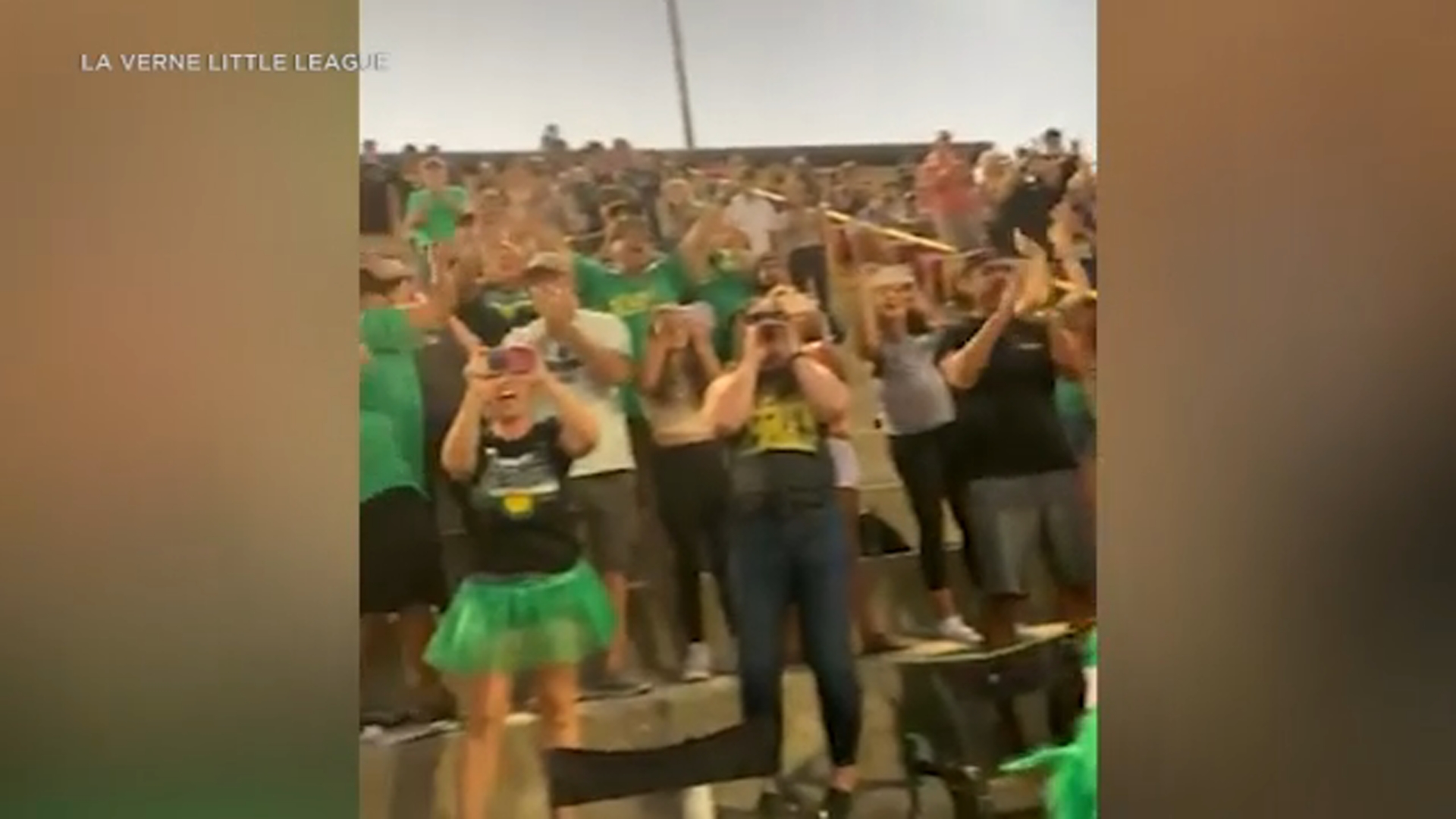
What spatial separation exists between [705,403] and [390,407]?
0.55 ft

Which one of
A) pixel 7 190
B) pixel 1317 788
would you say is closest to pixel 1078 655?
pixel 1317 788

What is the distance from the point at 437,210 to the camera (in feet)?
2.76

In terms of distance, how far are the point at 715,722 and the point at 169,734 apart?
0.94 feet

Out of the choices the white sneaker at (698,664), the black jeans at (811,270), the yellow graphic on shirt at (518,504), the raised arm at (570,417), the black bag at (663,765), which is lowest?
the black bag at (663,765)

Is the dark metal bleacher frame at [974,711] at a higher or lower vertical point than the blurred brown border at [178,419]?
lower

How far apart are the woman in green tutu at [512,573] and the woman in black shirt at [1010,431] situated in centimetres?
21

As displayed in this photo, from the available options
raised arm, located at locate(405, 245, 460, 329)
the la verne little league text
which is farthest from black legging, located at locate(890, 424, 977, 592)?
the la verne little league text

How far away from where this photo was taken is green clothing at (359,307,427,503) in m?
0.84

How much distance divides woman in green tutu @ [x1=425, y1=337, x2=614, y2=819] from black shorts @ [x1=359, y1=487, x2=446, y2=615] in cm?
Answer: 2

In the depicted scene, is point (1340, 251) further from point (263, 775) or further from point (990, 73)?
point (263, 775)

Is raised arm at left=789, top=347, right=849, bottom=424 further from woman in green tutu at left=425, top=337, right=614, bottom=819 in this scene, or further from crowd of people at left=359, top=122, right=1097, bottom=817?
woman in green tutu at left=425, top=337, right=614, bottom=819

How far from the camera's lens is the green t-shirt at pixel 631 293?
850 mm

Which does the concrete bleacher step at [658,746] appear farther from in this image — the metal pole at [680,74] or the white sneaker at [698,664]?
the metal pole at [680,74]

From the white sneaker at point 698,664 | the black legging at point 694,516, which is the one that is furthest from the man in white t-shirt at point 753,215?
the white sneaker at point 698,664
